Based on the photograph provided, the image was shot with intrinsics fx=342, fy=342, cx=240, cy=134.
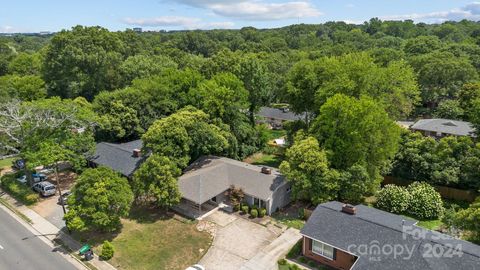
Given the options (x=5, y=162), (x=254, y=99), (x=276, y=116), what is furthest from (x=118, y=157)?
(x=276, y=116)

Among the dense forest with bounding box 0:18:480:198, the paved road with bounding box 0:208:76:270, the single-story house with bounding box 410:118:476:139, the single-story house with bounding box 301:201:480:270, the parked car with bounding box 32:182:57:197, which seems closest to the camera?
the single-story house with bounding box 301:201:480:270

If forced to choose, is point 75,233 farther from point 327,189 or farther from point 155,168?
point 327,189

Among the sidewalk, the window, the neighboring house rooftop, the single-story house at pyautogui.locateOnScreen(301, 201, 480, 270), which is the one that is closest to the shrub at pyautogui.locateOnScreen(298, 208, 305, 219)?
the single-story house at pyautogui.locateOnScreen(301, 201, 480, 270)

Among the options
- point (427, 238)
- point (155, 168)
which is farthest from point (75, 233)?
point (427, 238)

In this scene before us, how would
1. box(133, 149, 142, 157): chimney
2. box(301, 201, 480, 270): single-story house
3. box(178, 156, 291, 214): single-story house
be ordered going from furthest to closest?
box(133, 149, 142, 157): chimney < box(178, 156, 291, 214): single-story house < box(301, 201, 480, 270): single-story house

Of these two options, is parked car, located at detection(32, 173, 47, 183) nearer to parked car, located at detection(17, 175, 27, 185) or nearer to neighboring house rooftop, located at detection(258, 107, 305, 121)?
parked car, located at detection(17, 175, 27, 185)

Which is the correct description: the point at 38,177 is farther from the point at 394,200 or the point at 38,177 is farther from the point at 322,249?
the point at 394,200
